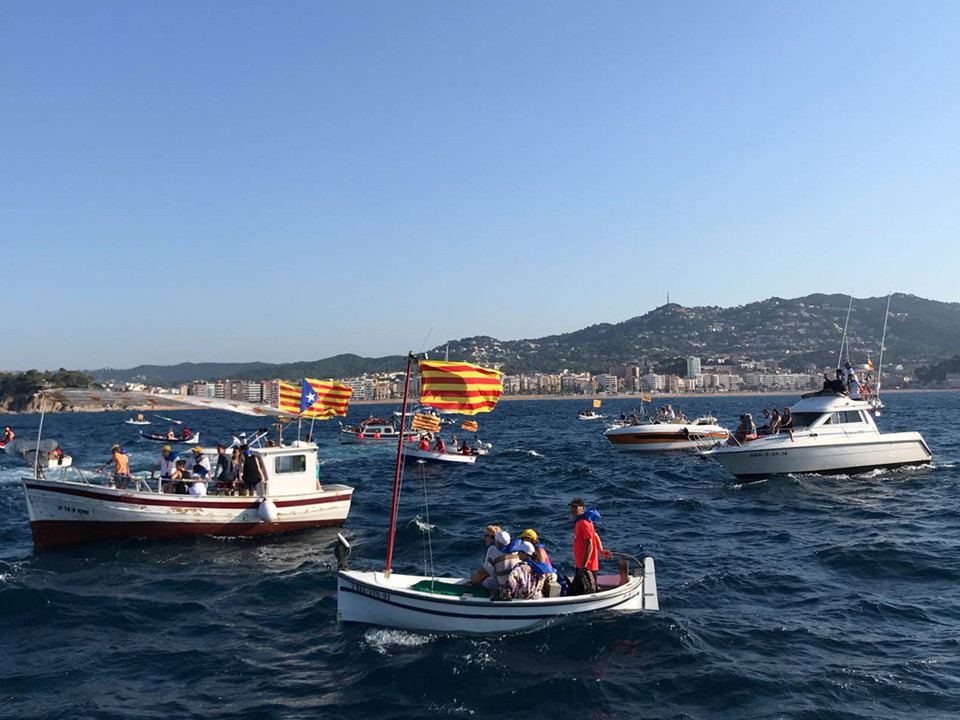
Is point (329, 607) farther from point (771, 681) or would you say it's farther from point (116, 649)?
point (771, 681)

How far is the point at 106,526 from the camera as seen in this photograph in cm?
2062

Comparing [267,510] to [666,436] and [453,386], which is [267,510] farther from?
[666,436]

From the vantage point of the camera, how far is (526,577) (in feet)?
41.0

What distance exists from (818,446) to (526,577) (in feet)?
73.0

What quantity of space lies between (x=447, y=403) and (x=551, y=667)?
16.3ft

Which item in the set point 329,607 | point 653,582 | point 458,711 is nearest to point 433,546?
point 329,607

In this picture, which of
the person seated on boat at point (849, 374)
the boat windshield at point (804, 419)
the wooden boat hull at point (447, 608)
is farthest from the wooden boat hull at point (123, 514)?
the person seated on boat at point (849, 374)

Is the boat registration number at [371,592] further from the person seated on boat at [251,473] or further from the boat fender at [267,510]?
the person seated on boat at [251,473]

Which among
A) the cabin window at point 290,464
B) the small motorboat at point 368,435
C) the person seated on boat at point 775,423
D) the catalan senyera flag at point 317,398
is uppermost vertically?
the catalan senyera flag at point 317,398

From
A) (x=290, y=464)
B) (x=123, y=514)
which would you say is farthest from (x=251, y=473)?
(x=123, y=514)

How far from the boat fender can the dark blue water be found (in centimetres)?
98

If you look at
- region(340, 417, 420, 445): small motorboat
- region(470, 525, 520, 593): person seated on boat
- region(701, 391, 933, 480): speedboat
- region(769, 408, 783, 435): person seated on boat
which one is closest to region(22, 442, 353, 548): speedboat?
region(470, 525, 520, 593): person seated on boat

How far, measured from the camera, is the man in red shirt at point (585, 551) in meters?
13.1

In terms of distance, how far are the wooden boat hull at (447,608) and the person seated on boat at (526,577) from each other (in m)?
0.20
